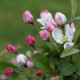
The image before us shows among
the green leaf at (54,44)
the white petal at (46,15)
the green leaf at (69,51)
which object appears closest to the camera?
the green leaf at (69,51)

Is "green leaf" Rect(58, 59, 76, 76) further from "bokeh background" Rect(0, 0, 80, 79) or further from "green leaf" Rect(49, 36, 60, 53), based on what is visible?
"bokeh background" Rect(0, 0, 80, 79)

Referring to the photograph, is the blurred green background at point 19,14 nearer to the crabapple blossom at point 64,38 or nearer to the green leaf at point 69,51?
the crabapple blossom at point 64,38

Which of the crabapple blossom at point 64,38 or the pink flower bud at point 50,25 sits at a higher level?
the pink flower bud at point 50,25

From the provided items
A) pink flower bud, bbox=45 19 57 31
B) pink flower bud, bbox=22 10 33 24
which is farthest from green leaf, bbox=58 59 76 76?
pink flower bud, bbox=22 10 33 24

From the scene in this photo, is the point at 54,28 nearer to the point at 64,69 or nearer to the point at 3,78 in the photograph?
the point at 64,69

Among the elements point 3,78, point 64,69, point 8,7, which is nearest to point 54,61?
point 64,69

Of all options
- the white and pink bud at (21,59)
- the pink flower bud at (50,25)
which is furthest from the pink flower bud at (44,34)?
the white and pink bud at (21,59)

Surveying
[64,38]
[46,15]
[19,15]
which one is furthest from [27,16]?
[19,15]
